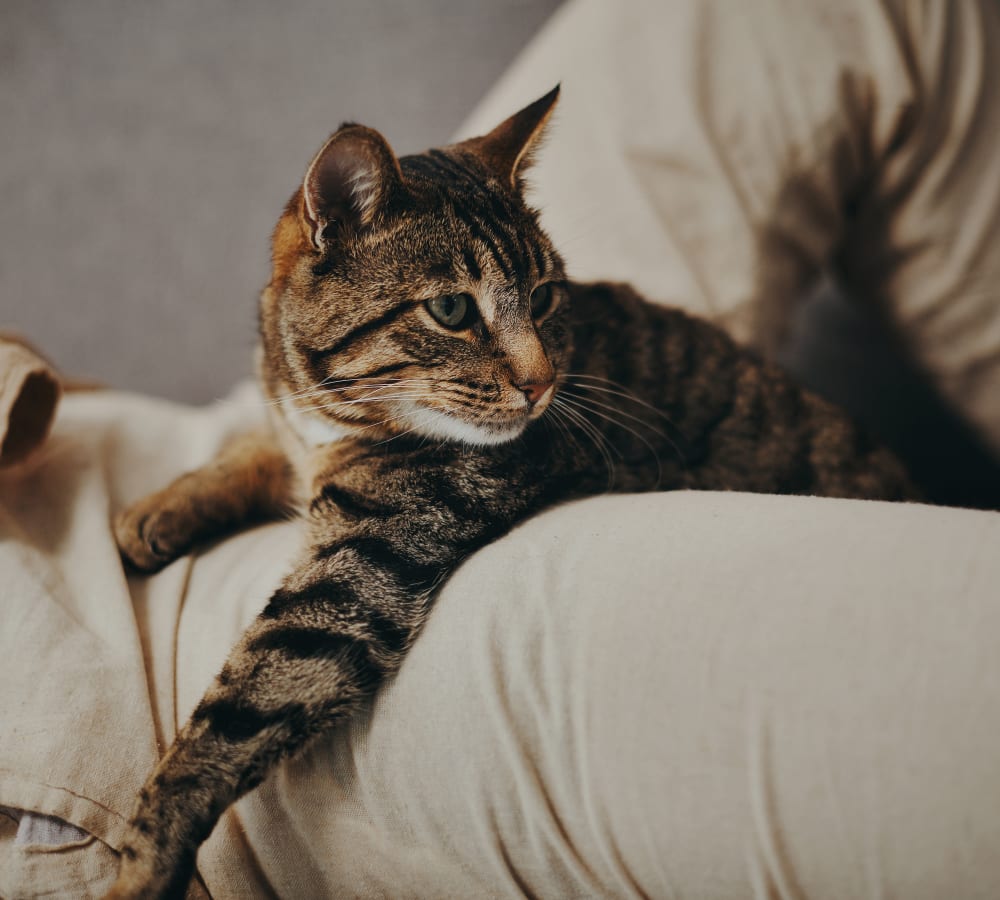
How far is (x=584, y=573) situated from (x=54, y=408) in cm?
63

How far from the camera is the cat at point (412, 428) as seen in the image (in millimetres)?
631

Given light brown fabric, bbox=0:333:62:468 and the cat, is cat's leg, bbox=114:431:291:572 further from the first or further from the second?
light brown fabric, bbox=0:333:62:468

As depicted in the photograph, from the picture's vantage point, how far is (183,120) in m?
1.54

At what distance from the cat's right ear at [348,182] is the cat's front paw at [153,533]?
35 cm

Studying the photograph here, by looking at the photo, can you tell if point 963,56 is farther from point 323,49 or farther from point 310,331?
point 323,49

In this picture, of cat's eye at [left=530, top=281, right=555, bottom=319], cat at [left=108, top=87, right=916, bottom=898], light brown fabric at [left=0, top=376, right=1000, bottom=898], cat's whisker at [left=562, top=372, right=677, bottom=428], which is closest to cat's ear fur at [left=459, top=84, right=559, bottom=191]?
cat at [left=108, top=87, right=916, bottom=898]

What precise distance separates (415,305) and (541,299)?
0.47 ft

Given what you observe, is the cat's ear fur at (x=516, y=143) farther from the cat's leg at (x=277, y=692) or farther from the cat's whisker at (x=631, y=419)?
the cat's leg at (x=277, y=692)

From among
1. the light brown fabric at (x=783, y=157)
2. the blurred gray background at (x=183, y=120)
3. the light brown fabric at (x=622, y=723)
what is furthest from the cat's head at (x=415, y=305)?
the blurred gray background at (x=183, y=120)

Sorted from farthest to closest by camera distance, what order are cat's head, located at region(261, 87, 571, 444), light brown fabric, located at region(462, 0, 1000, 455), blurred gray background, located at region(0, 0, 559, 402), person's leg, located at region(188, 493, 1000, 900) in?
blurred gray background, located at region(0, 0, 559, 402)
light brown fabric, located at region(462, 0, 1000, 455)
cat's head, located at region(261, 87, 571, 444)
person's leg, located at region(188, 493, 1000, 900)

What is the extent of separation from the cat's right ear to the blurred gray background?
84 cm

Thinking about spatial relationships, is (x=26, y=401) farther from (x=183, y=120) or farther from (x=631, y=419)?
(x=183, y=120)

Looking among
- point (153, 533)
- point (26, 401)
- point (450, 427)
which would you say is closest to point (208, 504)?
point (153, 533)

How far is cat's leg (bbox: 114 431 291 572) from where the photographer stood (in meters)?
0.84
